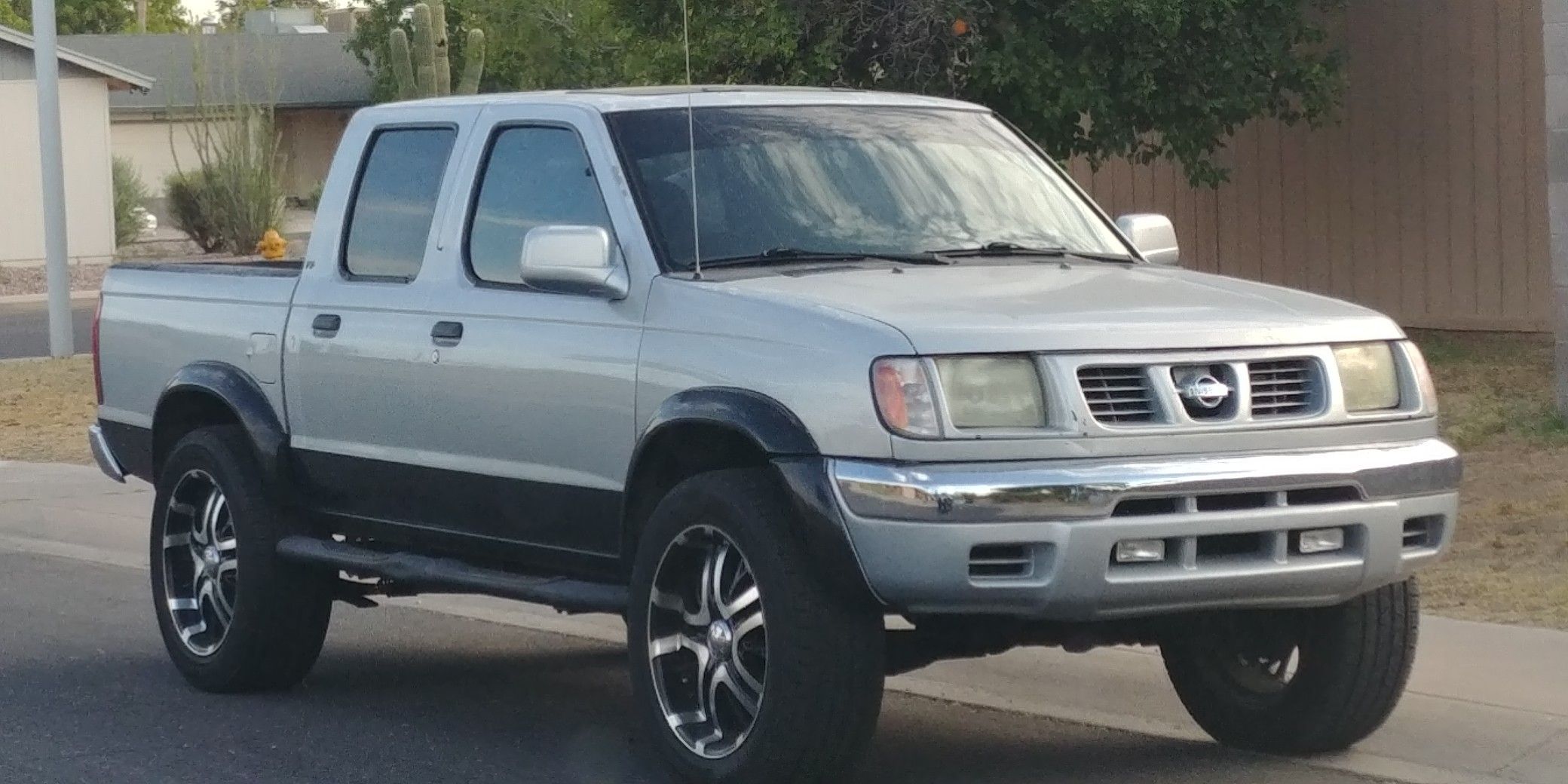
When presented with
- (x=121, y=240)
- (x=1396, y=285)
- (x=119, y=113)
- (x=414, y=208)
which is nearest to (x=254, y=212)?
(x=121, y=240)

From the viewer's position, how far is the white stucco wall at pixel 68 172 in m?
39.6

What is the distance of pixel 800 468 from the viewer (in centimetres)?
569

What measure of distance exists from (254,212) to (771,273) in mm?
36414

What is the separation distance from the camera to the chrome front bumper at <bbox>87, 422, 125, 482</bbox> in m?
8.78

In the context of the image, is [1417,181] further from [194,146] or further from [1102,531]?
[194,146]

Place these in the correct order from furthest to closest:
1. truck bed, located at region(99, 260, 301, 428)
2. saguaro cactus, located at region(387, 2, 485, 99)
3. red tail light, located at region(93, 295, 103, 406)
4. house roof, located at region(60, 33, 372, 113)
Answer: house roof, located at region(60, 33, 372, 113), saguaro cactus, located at region(387, 2, 485, 99), red tail light, located at region(93, 295, 103, 406), truck bed, located at region(99, 260, 301, 428)

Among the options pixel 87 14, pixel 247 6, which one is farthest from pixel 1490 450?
pixel 87 14

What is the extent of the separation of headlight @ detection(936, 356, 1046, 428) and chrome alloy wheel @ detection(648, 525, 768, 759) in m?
0.72

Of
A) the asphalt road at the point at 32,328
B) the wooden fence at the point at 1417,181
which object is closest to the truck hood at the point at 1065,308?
the wooden fence at the point at 1417,181

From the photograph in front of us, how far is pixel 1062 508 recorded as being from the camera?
5.47 metres

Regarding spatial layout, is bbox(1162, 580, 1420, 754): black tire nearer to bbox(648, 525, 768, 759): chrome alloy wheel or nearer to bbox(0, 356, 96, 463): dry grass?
bbox(648, 525, 768, 759): chrome alloy wheel

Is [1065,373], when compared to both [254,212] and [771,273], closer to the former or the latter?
[771,273]

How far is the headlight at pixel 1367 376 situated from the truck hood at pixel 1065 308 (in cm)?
4

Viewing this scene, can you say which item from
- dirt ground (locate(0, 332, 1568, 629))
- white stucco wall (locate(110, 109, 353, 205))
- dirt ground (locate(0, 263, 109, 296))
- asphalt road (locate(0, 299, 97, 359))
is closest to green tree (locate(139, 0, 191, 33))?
white stucco wall (locate(110, 109, 353, 205))
